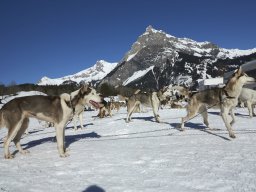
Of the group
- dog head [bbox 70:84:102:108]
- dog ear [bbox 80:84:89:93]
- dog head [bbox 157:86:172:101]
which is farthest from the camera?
dog head [bbox 157:86:172:101]

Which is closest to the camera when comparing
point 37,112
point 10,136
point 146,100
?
point 10,136

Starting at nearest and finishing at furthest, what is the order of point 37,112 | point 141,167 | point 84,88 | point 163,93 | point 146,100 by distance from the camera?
point 141,167 < point 37,112 < point 84,88 < point 146,100 < point 163,93

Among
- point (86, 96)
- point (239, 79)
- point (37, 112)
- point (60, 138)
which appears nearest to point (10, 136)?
point (37, 112)

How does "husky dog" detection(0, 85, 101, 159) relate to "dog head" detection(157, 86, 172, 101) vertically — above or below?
below

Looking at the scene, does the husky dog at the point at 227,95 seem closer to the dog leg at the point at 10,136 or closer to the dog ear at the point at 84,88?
the dog ear at the point at 84,88

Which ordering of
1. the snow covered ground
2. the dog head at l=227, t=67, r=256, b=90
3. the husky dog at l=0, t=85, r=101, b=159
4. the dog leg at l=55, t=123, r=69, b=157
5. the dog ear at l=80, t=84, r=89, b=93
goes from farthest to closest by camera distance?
the dog head at l=227, t=67, r=256, b=90
the dog ear at l=80, t=84, r=89, b=93
the husky dog at l=0, t=85, r=101, b=159
the dog leg at l=55, t=123, r=69, b=157
the snow covered ground

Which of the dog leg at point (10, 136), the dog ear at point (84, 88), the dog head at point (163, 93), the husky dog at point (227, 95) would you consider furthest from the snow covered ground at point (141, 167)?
the dog head at point (163, 93)

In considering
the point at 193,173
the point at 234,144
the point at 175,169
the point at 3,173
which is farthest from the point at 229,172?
the point at 3,173

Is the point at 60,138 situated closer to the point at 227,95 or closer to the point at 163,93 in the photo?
the point at 227,95

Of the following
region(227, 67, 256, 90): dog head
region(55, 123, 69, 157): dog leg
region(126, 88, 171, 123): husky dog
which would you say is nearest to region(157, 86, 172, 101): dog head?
region(126, 88, 171, 123): husky dog

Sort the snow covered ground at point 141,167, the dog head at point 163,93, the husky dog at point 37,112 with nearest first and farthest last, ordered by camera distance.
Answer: the snow covered ground at point 141,167, the husky dog at point 37,112, the dog head at point 163,93

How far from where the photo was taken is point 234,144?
8.79 m

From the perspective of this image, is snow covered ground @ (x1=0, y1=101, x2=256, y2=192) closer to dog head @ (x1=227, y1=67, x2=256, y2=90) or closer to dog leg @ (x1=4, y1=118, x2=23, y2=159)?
dog leg @ (x1=4, y1=118, x2=23, y2=159)

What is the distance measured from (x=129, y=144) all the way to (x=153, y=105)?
8.39 meters
